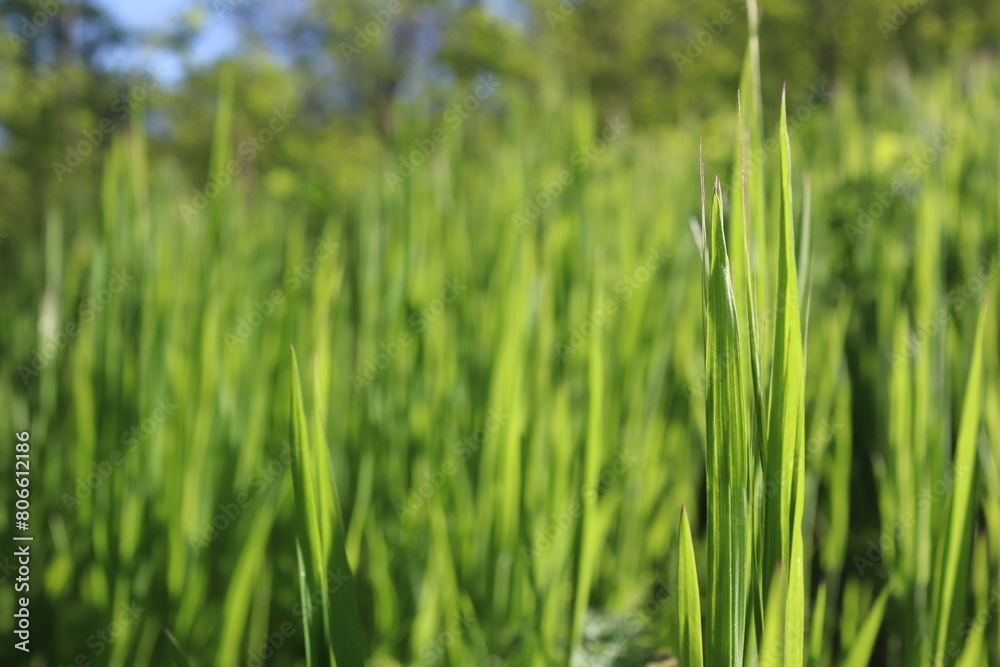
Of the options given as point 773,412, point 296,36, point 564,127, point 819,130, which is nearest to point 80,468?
point 773,412

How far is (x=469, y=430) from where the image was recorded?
1096mm

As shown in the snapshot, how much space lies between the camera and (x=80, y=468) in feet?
3.13

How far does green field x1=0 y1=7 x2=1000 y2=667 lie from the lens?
2.49 feet

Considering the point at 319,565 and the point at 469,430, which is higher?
the point at 319,565

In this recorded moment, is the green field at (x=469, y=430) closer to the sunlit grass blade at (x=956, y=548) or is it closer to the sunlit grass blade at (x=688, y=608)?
the sunlit grass blade at (x=956, y=548)

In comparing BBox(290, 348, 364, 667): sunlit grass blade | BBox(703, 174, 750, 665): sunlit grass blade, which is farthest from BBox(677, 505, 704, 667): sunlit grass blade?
BBox(290, 348, 364, 667): sunlit grass blade

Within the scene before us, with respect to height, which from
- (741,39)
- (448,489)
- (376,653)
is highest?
(741,39)

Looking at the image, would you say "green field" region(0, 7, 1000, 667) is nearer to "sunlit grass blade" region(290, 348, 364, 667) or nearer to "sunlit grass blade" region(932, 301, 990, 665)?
"sunlit grass blade" region(932, 301, 990, 665)

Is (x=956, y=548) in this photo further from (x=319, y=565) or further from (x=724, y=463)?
(x=319, y=565)

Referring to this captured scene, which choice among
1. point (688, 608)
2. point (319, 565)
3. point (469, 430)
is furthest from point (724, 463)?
point (469, 430)

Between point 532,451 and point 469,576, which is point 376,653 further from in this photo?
point 532,451

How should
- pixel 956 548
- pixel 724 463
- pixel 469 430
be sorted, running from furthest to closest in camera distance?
pixel 469 430 < pixel 956 548 < pixel 724 463

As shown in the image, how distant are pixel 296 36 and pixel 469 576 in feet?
58.4

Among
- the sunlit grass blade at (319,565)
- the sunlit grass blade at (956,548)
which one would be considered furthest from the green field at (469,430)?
the sunlit grass blade at (319,565)
